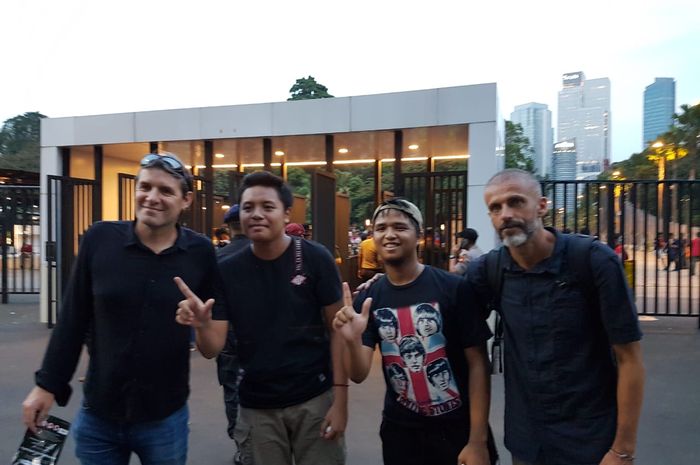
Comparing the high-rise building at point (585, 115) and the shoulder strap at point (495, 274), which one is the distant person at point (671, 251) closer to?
the shoulder strap at point (495, 274)

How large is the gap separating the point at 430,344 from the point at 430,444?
43 cm

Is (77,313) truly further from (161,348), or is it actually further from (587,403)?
(587,403)

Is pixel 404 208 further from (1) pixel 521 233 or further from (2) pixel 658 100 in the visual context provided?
(2) pixel 658 100

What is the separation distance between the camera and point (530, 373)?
6.70 feet

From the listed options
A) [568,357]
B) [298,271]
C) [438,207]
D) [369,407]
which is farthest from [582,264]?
[438,207]

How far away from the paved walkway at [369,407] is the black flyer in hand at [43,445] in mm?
2338

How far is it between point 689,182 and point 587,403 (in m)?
8.85

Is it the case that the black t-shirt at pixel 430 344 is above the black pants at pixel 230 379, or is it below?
above

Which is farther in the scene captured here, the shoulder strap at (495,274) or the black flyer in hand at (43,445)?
the shoulder strap at (495,274)

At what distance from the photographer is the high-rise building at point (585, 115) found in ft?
361

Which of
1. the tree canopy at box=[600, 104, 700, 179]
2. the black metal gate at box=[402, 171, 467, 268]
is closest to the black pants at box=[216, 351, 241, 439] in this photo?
the black metal gate at box=[402, 171, 467, 268]

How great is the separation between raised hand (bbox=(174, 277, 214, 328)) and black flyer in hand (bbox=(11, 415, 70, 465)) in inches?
25.8

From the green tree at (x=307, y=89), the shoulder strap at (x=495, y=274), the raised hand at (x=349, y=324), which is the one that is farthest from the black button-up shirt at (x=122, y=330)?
the green tree at (x=307, y=89)

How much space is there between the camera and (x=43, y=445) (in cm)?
207
